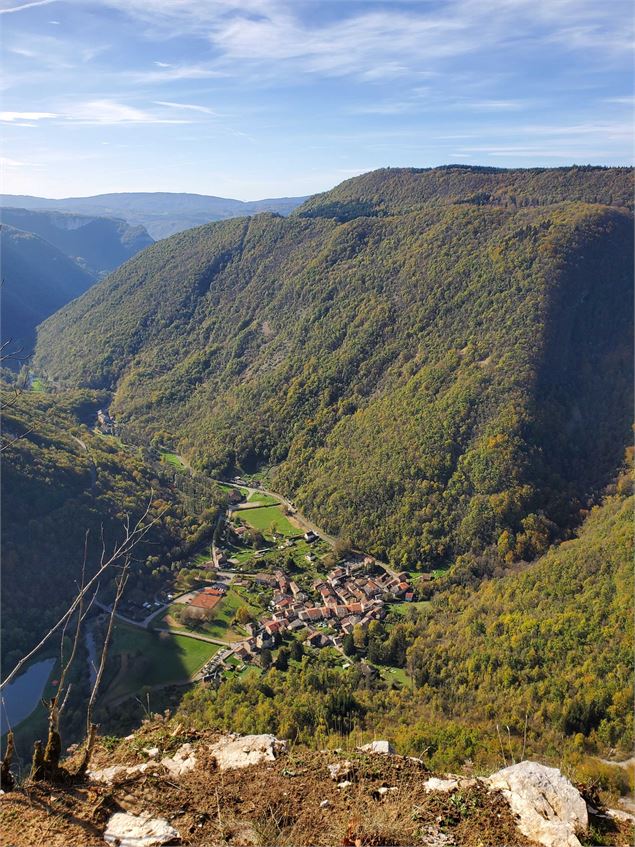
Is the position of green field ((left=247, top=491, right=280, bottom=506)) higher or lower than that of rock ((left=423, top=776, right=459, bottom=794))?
lower

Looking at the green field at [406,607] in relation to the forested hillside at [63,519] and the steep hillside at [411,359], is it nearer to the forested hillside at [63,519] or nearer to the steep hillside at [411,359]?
the steep hillside at [411,359]

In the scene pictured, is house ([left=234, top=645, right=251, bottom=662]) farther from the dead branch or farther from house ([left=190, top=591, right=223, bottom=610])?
the dead branch

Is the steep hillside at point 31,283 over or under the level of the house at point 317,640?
over

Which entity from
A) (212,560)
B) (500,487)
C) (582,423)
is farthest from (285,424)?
(582,423)

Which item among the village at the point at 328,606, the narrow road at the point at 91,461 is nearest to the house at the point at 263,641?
the village at the point at 328,606

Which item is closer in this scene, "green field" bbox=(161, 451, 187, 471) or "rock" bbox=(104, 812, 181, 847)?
"rock" bbox=(104, 812, 181, 847)

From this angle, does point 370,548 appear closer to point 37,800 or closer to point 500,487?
point 500,487

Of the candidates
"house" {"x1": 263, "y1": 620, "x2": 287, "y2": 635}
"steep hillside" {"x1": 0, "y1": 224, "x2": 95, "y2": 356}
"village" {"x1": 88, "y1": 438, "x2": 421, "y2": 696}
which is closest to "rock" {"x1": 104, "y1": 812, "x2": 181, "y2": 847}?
"village" {"x1": 88, "y1": 438, "x2": 421, "y2": 696}

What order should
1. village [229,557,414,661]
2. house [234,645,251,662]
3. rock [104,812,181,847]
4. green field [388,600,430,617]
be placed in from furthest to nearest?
green field [388,600,430,617] → village [229,557,414,661] → house [234,645,251,662] → rock [104,812,181,847]
